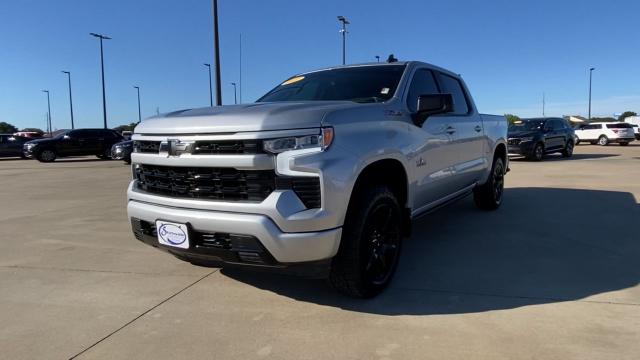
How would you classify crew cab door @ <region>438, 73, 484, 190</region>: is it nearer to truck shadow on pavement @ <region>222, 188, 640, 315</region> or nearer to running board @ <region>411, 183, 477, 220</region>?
running board @ <region>411, 183, 477, 220</region>

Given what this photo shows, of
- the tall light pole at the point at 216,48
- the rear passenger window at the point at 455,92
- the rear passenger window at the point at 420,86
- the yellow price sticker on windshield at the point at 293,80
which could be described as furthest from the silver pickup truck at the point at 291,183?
the tall light pole at the point at 216,48

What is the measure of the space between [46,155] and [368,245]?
23.1 m

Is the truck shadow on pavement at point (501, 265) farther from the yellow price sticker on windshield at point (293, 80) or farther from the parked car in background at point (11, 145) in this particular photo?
the parked car in background at point (11, 145)

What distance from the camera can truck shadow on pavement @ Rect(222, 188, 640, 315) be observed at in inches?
139

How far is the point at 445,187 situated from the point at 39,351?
12.0 feet

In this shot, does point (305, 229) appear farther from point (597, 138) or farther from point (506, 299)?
point (597, 138)

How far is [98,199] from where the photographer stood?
8.97 metres

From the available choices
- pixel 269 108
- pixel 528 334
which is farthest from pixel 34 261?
pixel 528 334

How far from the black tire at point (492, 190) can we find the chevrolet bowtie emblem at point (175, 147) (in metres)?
4.41

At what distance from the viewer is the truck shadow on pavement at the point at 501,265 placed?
3527mm

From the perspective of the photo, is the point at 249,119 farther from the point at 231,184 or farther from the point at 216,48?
the point at 216,48

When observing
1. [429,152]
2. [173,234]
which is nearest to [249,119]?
[173,234]

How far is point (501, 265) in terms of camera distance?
432 centimetres

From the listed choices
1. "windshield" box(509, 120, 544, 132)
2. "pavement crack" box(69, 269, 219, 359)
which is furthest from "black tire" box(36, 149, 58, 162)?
"pavement crack" box(69, 269, 219, 359)
